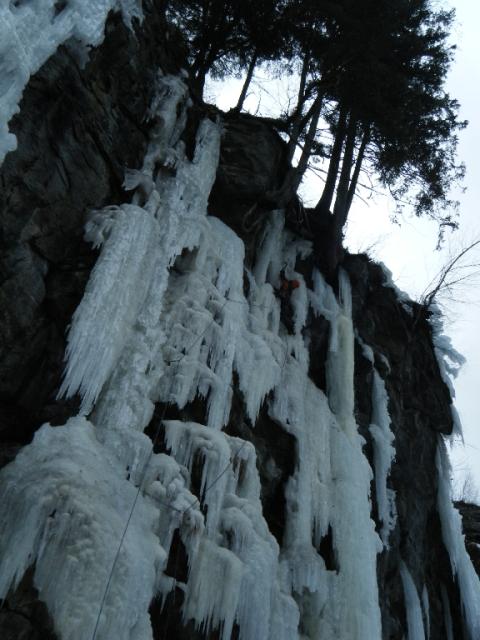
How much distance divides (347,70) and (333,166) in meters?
1.82

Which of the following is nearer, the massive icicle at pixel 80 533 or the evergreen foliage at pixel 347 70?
the massive icicle at pixel 80 533

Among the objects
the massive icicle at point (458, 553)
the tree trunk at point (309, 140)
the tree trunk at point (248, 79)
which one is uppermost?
the tree trunk at point (248, 79)

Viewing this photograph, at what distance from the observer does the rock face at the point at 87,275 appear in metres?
4.61

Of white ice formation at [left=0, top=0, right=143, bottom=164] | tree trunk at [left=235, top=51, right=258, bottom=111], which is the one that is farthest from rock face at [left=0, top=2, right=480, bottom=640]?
tree trunk at [left=235, top=51, right=258, bottom=111]

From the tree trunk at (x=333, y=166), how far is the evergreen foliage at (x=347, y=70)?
0.02 meters

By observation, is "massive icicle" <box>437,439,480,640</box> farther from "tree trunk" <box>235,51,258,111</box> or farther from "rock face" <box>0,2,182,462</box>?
"rock face" <box>0,2,182,462</box>

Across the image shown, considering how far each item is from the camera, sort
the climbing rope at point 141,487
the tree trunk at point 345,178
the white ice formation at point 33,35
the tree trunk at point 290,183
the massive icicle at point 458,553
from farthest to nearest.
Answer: the tree trunk at point 345,178 → the massive icicle at point 458,553 → the tree trunk at point 290,183 → the white ice formation at point 33,35 → the climbing rope at point 141,487

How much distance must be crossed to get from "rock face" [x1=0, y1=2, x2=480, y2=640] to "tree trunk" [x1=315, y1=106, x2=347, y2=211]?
3.88 feet

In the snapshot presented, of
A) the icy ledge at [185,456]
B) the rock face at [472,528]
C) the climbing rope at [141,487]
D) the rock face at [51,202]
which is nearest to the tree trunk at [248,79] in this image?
the icy ledge at [185,456]

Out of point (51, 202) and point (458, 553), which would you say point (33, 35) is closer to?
point (51, 202)

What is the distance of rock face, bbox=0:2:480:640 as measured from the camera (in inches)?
181

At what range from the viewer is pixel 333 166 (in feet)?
36.3

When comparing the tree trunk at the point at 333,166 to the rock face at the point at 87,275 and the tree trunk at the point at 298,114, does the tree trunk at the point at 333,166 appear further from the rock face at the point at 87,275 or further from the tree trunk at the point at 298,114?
the rock face at the point at 87,275

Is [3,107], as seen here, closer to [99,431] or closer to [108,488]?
[99,431]
